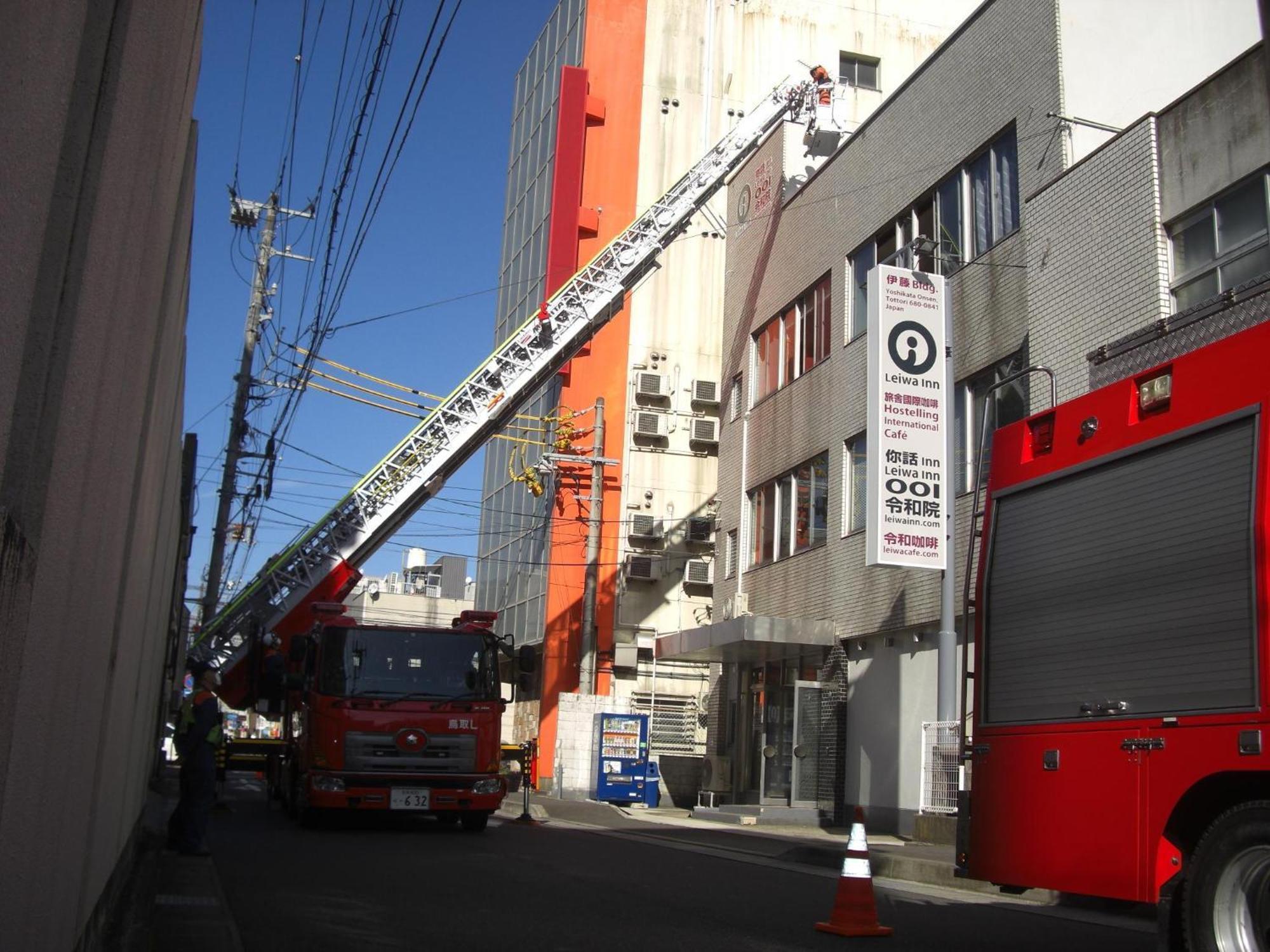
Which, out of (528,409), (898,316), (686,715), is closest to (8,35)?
(898,316)

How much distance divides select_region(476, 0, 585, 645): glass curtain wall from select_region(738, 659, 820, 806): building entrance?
11.3 metres

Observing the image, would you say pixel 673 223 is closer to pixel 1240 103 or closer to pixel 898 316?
pixel 898 316

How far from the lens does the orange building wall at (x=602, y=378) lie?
36.3 meters

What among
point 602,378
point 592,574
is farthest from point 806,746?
point 602,378

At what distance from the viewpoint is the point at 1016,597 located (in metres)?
7.64

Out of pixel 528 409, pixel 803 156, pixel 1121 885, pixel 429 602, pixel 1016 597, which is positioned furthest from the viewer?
pixel 429 602

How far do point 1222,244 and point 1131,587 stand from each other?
31.2 feet

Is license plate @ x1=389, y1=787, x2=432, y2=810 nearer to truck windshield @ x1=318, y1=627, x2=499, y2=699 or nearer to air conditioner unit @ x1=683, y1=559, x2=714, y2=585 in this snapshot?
truck windshield @ x1=318, y1=627, x2=499, y2=699

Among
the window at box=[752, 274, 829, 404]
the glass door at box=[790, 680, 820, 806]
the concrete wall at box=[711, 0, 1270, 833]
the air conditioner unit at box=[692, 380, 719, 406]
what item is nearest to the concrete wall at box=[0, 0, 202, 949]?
the concrete wall at box=[711, 0, 1270, 833]

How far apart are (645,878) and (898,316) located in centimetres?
963

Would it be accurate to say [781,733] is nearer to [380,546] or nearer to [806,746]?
[806,746]

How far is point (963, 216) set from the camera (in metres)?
20.5

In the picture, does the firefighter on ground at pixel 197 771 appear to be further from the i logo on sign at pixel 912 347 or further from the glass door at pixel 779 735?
the glass door at pixel 779 735

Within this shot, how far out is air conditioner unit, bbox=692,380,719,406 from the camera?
117 ft
